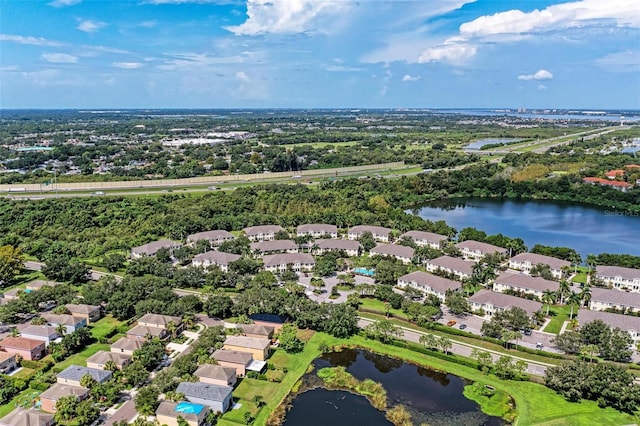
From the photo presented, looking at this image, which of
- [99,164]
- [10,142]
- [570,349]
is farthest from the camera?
[10,142]

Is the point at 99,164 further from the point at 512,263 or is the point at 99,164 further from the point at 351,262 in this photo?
the point at 512,263

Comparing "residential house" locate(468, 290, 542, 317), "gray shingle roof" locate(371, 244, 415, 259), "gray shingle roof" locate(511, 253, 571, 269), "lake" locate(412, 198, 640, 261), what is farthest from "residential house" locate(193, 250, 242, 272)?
"lake" locate(412, 198, 640, 261)

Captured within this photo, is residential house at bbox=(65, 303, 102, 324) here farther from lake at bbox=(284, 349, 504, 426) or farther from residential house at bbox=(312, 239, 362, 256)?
residential house at bbox=(312, 239, 362, 256)

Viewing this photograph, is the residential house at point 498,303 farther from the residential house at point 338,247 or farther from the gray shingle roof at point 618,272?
the residential house at point 338,247

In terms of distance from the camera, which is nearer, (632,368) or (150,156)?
A: (632,368)

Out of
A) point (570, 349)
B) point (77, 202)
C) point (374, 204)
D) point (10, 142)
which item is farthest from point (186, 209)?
point (10, 142)
